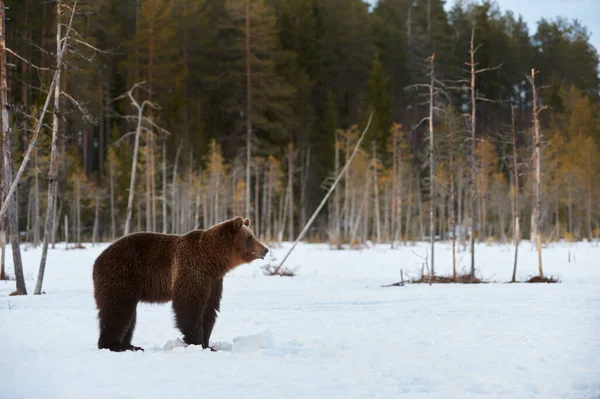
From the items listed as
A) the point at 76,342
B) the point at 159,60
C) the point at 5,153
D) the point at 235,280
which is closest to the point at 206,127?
the point at 159,60

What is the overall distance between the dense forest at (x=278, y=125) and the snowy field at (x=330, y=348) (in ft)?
85.7

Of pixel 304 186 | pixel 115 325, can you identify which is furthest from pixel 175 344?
pixel 304 186

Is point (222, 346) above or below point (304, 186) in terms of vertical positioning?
below

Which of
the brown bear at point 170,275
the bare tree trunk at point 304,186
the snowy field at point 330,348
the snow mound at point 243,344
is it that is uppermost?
the bare tree trunk at point 304,186

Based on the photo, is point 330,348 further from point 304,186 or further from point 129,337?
point 304,186

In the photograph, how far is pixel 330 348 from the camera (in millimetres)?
8492

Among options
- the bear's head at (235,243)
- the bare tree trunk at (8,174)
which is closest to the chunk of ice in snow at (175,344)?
the bear's head at (235,243)

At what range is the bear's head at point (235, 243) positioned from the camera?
321 inches

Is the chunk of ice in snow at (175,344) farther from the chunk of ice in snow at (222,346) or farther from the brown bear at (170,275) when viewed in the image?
the chunk of ice in snow at (222,346)

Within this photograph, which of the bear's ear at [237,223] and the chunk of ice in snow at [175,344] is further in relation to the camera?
the bear's ear at [237,223]

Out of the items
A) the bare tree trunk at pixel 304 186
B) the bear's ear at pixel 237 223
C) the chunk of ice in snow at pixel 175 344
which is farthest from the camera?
the bare tree trunk at pixel 304 186

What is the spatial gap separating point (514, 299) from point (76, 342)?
9.79 m

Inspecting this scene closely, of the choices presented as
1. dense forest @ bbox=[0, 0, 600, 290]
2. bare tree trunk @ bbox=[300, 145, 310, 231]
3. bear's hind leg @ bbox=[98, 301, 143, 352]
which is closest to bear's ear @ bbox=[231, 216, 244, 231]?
bear's hind leg @ bbox=[98, 301, 143, 352]

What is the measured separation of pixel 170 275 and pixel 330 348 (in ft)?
7.43
